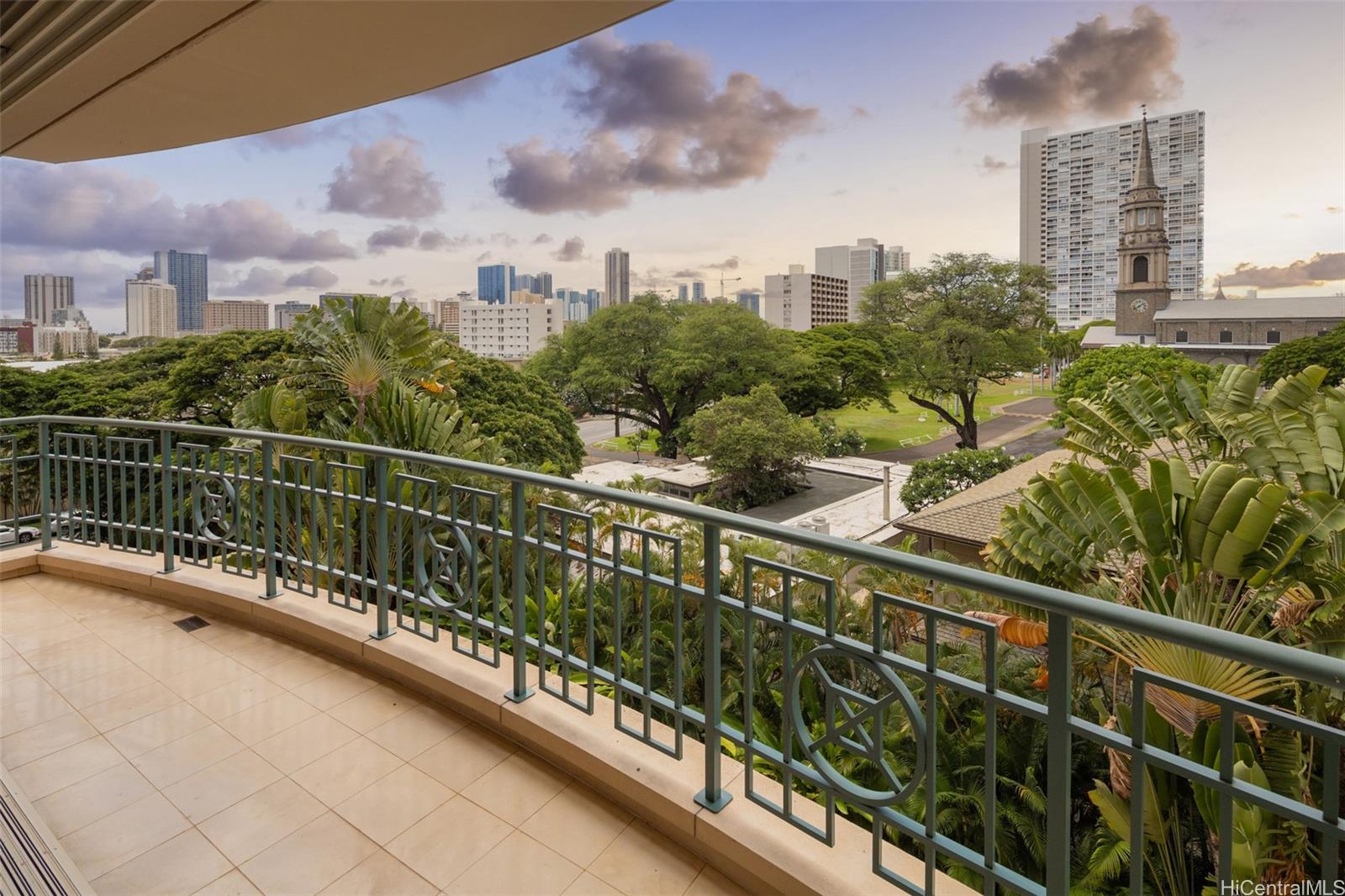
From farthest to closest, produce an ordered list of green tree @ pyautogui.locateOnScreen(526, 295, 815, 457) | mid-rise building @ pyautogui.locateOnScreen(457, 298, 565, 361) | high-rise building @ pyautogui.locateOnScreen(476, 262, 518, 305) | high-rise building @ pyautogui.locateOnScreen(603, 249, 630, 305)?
high-rise building @ pyautogui.locateOnScreen(603, 249, 630, 305) < high-rise building @ pyautogui.locateOnScreen(476, 262, 518, 305) < mid-rise building @ pyautogui.locateOnScreen(457, 298, 565, 361) < green tree @ pyautogui.locateOnScreen(526, 295, 815, 457)

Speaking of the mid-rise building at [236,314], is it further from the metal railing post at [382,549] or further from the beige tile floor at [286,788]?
the metal railing post at [382,549]

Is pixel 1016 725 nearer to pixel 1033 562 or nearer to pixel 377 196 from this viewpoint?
pixel 1033 562

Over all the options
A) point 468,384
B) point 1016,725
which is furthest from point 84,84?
point 468,384

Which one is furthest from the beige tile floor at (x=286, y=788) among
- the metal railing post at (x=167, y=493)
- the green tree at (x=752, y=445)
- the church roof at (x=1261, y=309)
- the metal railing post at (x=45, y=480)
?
the church roof at (x=1261, y=309)

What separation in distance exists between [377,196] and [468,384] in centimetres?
5278

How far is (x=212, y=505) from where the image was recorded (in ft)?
9.36

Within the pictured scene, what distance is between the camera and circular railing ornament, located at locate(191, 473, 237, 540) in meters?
2.78

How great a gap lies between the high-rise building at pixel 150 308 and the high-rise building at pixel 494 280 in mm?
32666

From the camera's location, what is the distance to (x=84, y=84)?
2238 mm

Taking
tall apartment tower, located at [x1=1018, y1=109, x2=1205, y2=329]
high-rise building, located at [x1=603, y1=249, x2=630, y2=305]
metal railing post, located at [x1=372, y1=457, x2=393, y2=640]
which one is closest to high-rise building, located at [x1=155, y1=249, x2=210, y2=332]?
metal railing post, located at [x1=372, y1=457, x2=393, y2=640]

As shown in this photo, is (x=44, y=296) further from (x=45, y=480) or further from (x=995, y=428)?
(x=995, y=428)

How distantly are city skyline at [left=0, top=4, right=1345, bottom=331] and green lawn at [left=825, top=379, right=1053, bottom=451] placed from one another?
35.7 feet

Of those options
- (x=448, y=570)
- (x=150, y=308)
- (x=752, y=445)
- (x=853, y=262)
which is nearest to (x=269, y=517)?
(x=448, y=570)
